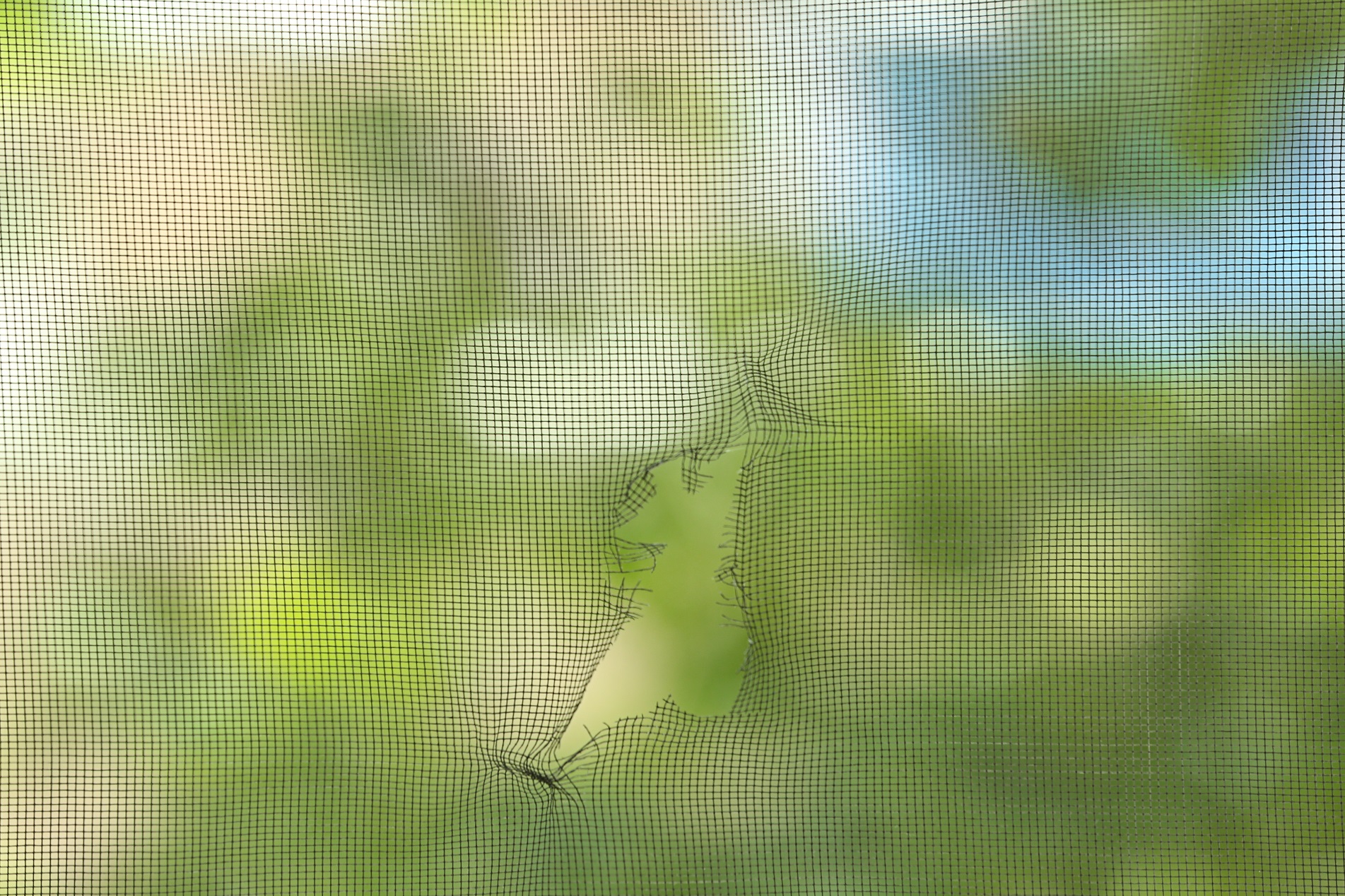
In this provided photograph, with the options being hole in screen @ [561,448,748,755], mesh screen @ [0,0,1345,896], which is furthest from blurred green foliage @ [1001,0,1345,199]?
hole in screen @ [561,448,748,755]

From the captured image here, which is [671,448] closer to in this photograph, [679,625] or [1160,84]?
[679,625]

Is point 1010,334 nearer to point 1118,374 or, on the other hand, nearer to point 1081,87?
point 1118,374

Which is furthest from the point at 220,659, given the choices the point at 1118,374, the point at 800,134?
the point at 1118,374

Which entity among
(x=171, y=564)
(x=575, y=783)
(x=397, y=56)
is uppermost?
(x=397, y=56)

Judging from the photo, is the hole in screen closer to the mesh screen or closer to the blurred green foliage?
the mesh screen

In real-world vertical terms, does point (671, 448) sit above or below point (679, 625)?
above

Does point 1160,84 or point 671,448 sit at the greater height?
point 1160,84

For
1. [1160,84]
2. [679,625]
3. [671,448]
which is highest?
[1160,84]

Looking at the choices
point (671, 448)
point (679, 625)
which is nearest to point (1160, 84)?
point (671, 448)
